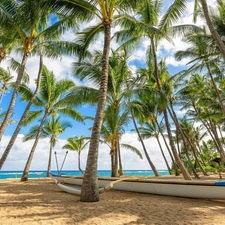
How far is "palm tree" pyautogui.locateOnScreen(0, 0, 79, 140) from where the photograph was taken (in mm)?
7797

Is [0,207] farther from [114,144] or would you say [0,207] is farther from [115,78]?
[115,78]

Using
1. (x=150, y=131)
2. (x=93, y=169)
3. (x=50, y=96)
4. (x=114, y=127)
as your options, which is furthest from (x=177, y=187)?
(x=150, y=131)

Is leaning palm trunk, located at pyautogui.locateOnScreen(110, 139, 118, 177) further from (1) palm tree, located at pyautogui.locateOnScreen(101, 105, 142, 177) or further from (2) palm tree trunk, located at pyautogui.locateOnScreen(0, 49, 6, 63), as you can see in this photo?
(2) palm tree trunk, located at pyautogui.locateOnScreen(0, 49, 6, 63)

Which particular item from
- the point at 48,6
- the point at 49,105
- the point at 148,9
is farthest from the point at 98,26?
the point at 49,105

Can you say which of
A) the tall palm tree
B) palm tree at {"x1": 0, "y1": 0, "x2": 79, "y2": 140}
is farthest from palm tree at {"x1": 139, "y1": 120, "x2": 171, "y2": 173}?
palm tree at {"x1": 0, "y1": 0, "x2": 79, "y2": 140}

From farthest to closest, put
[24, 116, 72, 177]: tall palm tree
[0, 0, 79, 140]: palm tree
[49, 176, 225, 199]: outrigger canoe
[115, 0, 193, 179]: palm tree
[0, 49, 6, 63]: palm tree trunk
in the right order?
[24, 116, 72, 177]: tall palm tree < [0, 49, 6, 63]: palm tree trunk < [115, 0, 193, 179]: palm tree < [0, 0, 79, 140]: palm tree < [49, 176, 225, 199]: outrigger canoe

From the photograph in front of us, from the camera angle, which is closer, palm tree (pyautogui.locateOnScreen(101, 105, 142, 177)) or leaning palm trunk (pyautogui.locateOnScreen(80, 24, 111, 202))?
leaning palm trunk (pyautogui.locateOnScreen(80, 24, 111, 202))

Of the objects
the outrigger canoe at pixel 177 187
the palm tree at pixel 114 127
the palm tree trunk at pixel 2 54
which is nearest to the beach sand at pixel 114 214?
the outrigger canoe at pixel 177 187

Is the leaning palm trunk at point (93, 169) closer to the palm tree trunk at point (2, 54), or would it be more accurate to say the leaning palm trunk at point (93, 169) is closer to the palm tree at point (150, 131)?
the palm tree trunk at point (2, 54)

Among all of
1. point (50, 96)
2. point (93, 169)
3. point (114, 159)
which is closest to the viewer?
point (93, 169)

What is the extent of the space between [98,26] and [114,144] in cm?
667

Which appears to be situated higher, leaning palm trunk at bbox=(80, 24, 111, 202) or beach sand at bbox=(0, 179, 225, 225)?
leaning palm trunk at bbox=(80, 24, 111, 202)

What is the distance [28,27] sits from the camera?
8.52m

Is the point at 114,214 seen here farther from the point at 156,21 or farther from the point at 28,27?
the point at 156,21
